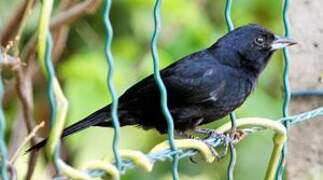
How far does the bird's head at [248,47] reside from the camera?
4.12 metres

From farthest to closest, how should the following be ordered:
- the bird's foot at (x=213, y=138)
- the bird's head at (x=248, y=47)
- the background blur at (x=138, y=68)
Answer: the background blur at (x=138, y=68) < the bird's head at (x=248, y=47) < the bird's foot at (x=213, y=138)

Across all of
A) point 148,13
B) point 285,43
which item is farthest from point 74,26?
point 285,43

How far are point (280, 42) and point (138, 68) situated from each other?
3.81ft

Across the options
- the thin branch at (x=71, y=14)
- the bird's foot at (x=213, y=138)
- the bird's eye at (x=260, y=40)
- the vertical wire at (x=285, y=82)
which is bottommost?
the bird's foot at (x=213, y=138)

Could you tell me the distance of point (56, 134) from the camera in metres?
2.73

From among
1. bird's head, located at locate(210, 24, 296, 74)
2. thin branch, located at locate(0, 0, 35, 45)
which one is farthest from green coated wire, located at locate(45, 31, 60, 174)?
thin branch, located at locate(0, 0, 35, 45)

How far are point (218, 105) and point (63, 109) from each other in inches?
49.5

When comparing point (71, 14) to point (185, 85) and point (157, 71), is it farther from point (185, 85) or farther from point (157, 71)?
point (157, 71)

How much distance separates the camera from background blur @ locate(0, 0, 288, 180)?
15.8 feet

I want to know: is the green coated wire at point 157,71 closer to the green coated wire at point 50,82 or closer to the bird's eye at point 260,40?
the green coated wire at point 50,82

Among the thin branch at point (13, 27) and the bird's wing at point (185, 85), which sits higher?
the thin branch at point (13, 27)

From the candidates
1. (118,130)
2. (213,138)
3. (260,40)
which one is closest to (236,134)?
(213,138)

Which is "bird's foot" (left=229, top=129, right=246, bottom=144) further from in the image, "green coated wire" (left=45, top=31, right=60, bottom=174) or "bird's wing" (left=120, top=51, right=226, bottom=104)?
"green coated wire" (left=45, top=31, right=60, bottom=174)

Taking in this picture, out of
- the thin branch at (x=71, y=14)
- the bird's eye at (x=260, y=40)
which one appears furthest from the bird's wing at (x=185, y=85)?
the thin branch at (x=71, y=14)
